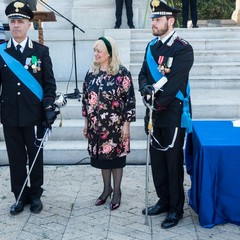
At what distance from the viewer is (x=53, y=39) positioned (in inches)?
350

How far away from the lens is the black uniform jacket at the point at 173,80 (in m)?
3.90

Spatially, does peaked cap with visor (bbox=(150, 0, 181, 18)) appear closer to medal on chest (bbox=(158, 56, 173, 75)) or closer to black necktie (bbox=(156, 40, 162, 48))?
black necktie (bbox=(156, 40, 162, 48))

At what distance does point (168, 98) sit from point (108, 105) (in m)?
0.68

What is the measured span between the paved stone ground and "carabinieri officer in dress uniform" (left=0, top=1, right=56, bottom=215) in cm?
37

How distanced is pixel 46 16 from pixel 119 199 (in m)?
3.61

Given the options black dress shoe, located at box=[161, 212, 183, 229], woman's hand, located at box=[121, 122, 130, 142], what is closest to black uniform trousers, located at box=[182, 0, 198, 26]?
woman's hand, located at box=[121, 122, 130, 142]

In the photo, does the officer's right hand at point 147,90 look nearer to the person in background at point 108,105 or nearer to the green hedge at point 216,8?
the person in background at point 108,105

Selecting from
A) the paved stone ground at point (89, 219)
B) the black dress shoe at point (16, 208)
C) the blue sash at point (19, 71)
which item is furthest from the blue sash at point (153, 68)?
the black dress shoe at point (16, 208)

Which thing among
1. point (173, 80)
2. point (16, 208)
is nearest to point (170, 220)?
point (173, 80)

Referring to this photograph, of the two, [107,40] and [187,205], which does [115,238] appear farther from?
[107,40]

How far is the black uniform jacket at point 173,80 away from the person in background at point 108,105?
0.32 metres

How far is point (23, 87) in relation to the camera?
14.0 feet

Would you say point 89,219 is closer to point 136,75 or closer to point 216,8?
point 136,75

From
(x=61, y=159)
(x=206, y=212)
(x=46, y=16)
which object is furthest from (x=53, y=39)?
(x=206, y=212)
